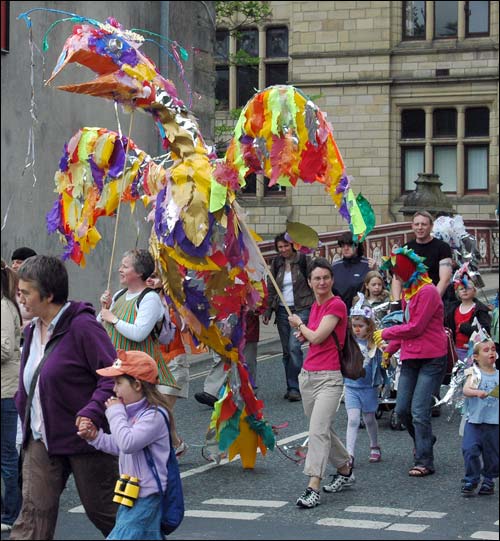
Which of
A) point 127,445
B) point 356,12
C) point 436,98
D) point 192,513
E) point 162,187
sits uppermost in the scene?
point 356,12

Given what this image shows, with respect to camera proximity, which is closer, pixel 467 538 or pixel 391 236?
pixel 467 538

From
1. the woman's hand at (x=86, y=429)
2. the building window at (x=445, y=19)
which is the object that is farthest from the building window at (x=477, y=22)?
the woman's hand at (x=86, y=429)

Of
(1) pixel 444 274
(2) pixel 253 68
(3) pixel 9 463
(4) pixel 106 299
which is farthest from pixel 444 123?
(3) pixel 9 463

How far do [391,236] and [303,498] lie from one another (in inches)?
784

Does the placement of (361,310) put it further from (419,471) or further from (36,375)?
(36,375)

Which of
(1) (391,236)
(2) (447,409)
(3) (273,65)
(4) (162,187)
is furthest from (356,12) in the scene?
(4) (162,187)

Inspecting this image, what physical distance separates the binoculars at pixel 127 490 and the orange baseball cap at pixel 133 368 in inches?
Result: 18.4

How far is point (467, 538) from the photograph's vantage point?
7.58 metres

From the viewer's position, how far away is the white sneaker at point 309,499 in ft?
27.8

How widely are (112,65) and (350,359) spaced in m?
2.62

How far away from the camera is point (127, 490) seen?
6.07m

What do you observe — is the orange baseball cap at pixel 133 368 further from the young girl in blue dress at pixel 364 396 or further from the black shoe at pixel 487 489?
the young girl in blue dress at pixel 364 396

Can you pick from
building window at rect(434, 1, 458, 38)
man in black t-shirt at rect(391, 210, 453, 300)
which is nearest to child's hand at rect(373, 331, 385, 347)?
man in black t-shirt at rect(391, 210, 453, 300)

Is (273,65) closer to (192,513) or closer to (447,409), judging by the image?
(447,409)
